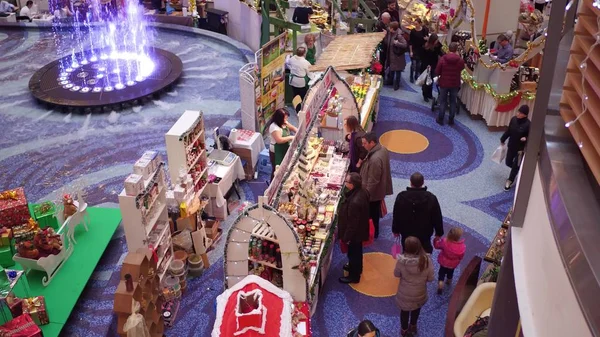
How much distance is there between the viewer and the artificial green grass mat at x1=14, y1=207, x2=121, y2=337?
695cm

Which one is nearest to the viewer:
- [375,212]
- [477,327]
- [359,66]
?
[477,327]

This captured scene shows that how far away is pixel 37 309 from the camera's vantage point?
668cm

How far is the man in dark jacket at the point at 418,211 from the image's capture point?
7098mm

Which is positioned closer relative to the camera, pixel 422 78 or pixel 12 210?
pixel 12 210

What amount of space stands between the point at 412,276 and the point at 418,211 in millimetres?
1069

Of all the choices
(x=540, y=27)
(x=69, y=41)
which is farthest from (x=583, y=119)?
(x=69, y=41)

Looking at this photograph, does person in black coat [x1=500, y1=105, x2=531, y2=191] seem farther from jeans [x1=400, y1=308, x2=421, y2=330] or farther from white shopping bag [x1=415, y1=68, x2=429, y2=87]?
jeans [x1=400, y1=308, x2=421, y2=330]

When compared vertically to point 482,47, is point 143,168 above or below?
below

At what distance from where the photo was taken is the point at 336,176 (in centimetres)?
838

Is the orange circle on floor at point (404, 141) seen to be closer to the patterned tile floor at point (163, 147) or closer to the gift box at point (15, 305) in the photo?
the patterned tile floor at point (163, 147)

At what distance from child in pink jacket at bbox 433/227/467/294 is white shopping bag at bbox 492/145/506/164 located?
3169mm

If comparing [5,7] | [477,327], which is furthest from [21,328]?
[5,7]

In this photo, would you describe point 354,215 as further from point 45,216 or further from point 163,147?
point 163,147

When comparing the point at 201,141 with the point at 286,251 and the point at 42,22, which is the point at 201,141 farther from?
the point at 42,22
